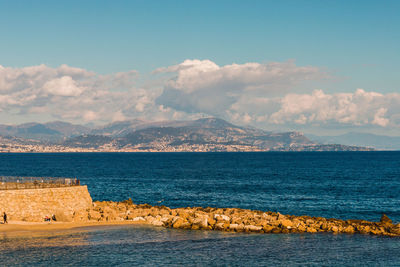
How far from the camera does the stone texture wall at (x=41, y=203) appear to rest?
5169cm

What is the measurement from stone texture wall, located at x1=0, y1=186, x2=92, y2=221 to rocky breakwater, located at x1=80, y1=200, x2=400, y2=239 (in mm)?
2750

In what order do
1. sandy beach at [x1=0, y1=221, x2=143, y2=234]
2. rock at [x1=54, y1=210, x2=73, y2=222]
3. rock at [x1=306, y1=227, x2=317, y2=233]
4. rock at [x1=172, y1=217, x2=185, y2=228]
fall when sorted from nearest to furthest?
sandy beach at [x1=0, y1=221, x2=143, y2=234]
rock at [x1=306, y1=227, x2=317, y2=233]
rock at [x1=172, y1=217, x2=185, y2=228]
rock at [x1=54, y1=210, x2=73, y2=222]

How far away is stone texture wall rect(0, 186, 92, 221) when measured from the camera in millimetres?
51688

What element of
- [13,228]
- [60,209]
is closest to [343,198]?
[60,209]

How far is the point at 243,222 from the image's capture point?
171ft

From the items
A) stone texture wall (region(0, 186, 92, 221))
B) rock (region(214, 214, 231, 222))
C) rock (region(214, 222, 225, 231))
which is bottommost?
rock (region(214, 222, 225, 231))

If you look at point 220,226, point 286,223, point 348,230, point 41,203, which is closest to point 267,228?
point 286,223

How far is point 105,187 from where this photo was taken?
10775 centimetres

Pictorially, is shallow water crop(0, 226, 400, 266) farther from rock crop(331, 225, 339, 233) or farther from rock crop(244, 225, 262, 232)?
rock crop(331, 225, 339, 233)

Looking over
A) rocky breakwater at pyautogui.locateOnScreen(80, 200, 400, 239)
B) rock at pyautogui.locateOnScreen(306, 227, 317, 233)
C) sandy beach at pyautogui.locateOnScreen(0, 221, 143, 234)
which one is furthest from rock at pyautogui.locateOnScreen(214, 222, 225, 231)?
sandy beach at pyautogui.locateOnScreen(0, 221, 143, 234)

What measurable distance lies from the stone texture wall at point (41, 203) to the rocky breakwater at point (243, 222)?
108 inches

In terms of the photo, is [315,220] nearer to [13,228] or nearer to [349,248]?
[349,248]

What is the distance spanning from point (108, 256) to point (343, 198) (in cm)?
5969

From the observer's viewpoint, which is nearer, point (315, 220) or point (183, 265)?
point (183, 265)
